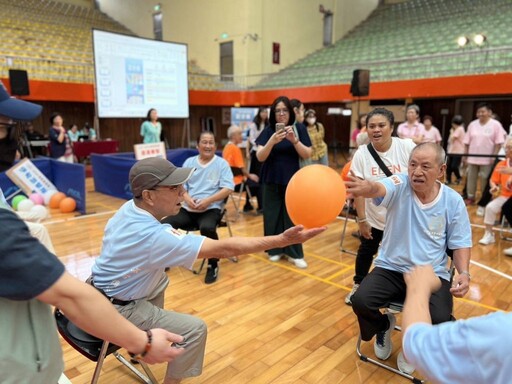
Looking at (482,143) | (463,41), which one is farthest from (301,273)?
(463,41)

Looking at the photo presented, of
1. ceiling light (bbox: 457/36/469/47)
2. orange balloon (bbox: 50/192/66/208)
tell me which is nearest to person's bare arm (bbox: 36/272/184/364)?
orange balloon (bbox: 50/192/66/208)

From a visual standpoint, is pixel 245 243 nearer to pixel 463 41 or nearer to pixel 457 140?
pixel 457 140

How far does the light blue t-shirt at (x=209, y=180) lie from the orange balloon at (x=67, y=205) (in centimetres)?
312

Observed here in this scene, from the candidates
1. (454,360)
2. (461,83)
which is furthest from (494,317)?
(461,83)

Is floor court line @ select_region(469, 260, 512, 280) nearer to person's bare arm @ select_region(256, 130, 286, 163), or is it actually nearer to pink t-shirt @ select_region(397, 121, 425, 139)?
person's bare arm @ select_region(256, 130, 286, 163)

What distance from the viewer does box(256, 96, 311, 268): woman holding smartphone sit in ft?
11.2

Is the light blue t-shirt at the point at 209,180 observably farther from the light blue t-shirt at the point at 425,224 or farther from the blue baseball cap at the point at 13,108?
the blue baseball cap at the point at 13,108

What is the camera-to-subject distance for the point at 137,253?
62.7 inches

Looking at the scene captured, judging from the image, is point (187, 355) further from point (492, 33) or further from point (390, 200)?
point (492, 33)

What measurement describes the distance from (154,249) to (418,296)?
1018 millimetres

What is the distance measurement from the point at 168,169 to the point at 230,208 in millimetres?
4699

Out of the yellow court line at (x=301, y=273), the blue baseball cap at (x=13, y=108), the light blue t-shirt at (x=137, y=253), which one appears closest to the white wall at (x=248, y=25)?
the yellow court line at (x=301, y=273)

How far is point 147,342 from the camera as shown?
1.08 m

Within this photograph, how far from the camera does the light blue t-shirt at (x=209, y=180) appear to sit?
3.64 m
